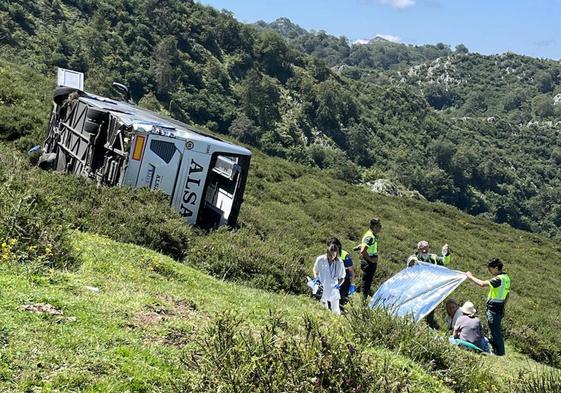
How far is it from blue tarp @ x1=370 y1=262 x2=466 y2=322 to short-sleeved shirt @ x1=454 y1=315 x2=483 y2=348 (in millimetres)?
859

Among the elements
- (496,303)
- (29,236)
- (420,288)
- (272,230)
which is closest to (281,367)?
(29,236)

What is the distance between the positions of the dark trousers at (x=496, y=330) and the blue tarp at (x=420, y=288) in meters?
0.90

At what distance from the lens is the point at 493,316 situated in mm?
10344

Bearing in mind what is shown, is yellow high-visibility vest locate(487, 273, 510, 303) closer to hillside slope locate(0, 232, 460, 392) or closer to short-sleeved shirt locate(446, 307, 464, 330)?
short-sleeved shirt locate(446, 307, 464, 330)

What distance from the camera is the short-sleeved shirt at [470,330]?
982cm

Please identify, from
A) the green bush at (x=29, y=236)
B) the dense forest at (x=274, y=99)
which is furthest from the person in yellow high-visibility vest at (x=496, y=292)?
the dense forest at (x=274, y=99)

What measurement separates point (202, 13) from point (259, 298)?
106 meters

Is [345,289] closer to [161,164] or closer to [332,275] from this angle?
[332,275]

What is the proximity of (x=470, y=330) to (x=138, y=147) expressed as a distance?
790 centimetres

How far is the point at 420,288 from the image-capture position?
11.5 metres

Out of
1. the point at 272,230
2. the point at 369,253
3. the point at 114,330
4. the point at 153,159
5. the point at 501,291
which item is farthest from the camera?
the point at 272,230

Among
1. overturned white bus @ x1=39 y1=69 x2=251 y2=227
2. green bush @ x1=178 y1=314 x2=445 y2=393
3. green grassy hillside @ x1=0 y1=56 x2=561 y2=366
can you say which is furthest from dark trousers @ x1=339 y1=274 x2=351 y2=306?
green bush @ x1=178 y1=314 x2=445 y2=393

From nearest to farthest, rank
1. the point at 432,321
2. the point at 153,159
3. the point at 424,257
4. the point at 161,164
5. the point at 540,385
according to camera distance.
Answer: the point at 540,385 → the point at 432,321 → the point at 424,257 → the point at 153,159 → the point at 161,164

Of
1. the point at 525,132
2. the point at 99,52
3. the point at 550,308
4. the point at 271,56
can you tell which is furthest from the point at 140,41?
the point at 525,132
